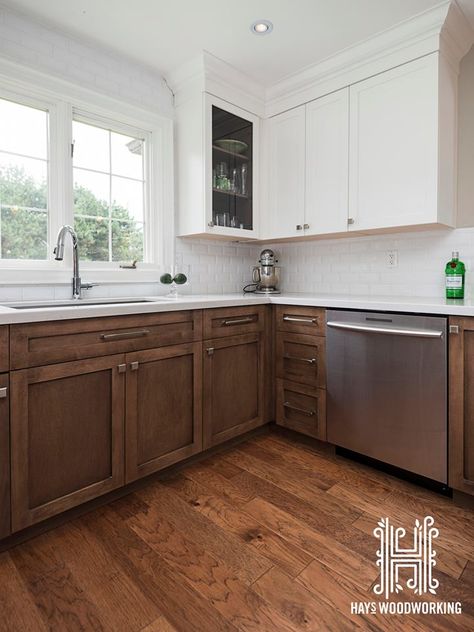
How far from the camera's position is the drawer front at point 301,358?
93.4 inches

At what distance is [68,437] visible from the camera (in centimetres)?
168

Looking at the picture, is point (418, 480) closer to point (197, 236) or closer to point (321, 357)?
point (321, 357)

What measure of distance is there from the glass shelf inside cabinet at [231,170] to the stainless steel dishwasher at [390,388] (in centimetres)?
108

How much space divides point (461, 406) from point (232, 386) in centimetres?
120

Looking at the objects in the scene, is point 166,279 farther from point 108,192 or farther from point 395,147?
point 395,147

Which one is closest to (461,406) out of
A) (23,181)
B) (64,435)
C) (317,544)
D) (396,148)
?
(317,544)

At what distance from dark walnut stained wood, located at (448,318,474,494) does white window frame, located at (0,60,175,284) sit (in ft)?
6.03

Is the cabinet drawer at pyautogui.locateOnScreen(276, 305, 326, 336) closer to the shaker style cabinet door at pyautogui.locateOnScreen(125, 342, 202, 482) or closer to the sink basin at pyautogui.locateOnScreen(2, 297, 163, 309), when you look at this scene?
the shaker style cabinet door at pyautogui.locateOnScreen(125, 342, 202, 482)

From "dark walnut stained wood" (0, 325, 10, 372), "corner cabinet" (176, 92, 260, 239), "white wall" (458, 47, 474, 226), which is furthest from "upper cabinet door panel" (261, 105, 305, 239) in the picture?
"dark walnut stained wood" (0, 325, 10, 372)

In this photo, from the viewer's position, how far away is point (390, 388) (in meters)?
2.06

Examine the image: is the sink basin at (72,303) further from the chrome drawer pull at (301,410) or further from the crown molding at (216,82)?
the crown molding at (216,82)

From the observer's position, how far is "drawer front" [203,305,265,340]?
7.36 feet

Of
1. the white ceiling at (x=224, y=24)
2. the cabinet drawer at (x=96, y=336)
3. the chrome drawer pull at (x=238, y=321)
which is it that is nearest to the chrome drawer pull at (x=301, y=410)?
the chrome drawer pull at (x=238, y=321)

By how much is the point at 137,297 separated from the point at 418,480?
1.92 metres
